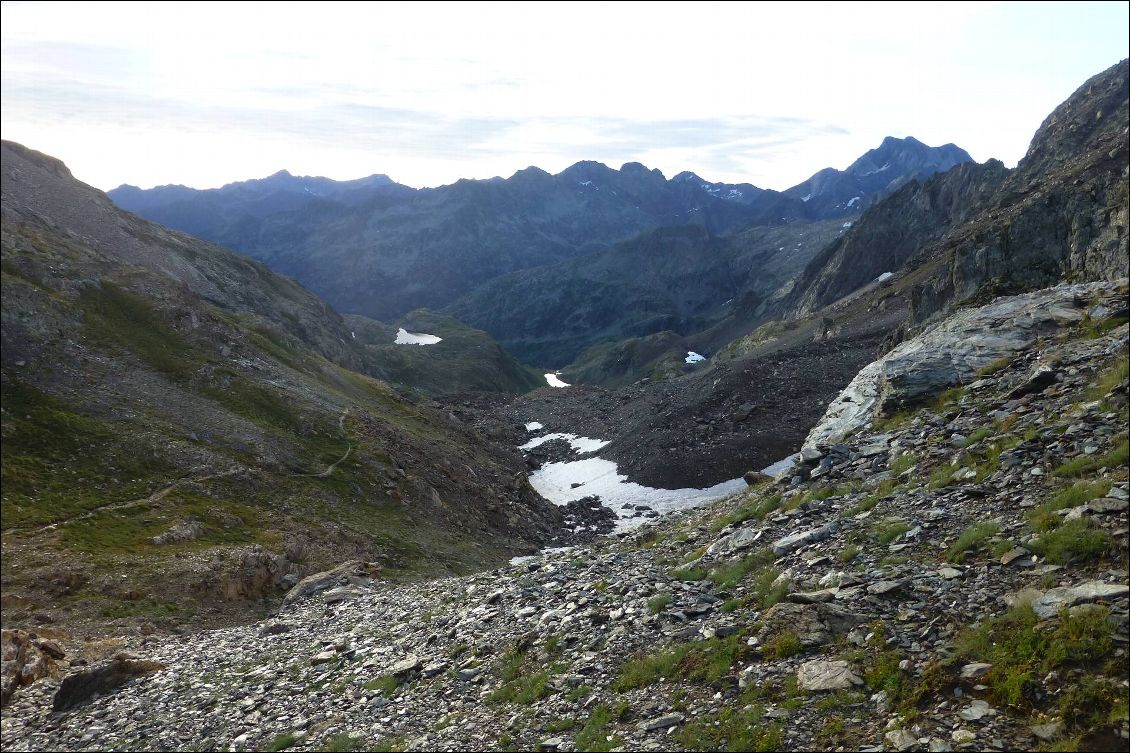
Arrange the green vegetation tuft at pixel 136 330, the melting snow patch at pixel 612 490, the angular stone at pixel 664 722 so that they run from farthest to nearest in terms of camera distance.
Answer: the melting snow patch at pixel 612 490 < the green vegetation tuft at pixel 136 330 < the angular stone at pixel 664 722

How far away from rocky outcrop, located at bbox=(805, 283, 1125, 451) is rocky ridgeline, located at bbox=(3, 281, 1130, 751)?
0.42 metres

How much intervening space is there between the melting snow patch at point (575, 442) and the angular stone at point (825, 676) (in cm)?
7908

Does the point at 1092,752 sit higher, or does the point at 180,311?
the point at 180,311

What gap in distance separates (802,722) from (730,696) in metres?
1.92

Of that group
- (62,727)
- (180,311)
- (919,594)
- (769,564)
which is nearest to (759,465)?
(769,564)

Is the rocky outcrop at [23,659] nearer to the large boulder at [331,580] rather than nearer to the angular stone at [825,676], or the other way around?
the large boulder at [331,580]

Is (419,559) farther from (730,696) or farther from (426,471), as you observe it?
(730,696)

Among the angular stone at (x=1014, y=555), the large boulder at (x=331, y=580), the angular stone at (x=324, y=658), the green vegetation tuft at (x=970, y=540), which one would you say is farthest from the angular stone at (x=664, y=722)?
the large boulder at (x=331, y=580)

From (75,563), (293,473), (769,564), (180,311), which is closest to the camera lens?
(769,564)

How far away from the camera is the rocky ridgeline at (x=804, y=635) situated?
40.3ft

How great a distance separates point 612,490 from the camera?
73312 mm

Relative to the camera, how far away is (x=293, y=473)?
5578 centimetres

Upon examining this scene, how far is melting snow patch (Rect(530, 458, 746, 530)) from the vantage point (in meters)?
63.9

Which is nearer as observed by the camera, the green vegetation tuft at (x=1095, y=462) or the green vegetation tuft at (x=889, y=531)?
the green vegetation tuft at (x=1095, y=462)
